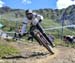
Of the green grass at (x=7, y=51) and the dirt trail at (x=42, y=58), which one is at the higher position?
the green grass at (x=7, y=51)

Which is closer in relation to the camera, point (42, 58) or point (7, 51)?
point (42, 58)

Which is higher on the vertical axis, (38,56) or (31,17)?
(31,17)

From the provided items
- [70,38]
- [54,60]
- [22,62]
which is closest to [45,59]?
[54,60]

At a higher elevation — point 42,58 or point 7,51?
point 7,51

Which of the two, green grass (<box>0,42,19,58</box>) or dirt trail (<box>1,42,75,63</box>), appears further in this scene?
green grass (<box>0,42,19,58</box>)

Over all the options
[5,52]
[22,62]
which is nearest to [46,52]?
[5,52]

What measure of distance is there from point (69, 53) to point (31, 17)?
228cm

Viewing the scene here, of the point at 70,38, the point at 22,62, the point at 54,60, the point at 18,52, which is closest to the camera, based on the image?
the point at 22,62

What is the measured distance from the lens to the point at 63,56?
11781mm

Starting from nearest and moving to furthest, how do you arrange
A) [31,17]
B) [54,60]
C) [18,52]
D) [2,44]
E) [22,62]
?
1. [22,62]
2. [54,60]
3. [31,17]
4. [18,52]
5. [2,44]

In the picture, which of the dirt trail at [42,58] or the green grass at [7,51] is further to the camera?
the green grass at [7,51]

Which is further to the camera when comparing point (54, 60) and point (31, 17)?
point (31, 17)

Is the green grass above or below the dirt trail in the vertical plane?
above

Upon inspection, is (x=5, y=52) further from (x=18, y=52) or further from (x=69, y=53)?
(x=69, y=53)
